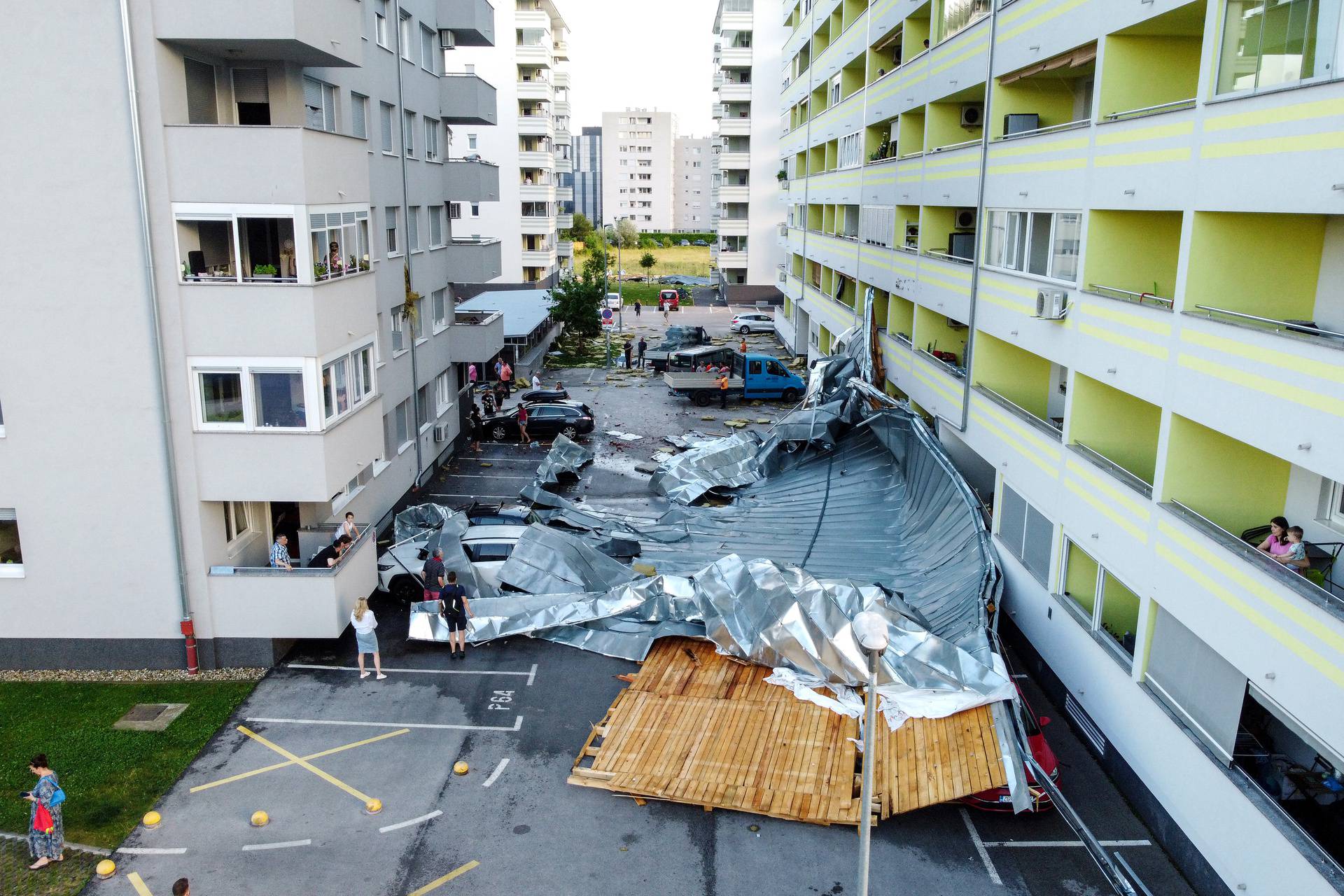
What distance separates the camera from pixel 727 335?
6188cm

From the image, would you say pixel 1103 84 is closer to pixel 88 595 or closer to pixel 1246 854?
pixel 1246 854

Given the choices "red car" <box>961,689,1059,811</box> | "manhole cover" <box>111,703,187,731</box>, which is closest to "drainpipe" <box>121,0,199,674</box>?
"manhole cover" <box>111,703,187,731</box>

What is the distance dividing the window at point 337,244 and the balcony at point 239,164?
2.18 feet

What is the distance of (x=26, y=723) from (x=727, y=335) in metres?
49.8

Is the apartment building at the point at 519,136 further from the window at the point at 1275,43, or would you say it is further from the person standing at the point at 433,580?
the window at the point at 1275,43

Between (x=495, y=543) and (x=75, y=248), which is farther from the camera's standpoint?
(x=495, y=543)

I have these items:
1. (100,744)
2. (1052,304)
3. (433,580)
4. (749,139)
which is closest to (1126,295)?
(1052,304)

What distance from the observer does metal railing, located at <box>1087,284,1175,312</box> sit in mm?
14039

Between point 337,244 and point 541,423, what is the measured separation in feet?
56.6

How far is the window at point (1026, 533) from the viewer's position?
16.9 m

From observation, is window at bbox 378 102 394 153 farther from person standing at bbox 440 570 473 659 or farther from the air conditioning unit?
the air conditioning unit

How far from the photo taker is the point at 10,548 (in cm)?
1677

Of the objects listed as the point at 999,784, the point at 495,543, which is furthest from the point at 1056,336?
the point at 495,543

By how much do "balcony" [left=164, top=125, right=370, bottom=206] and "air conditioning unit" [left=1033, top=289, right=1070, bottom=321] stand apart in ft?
39.6
